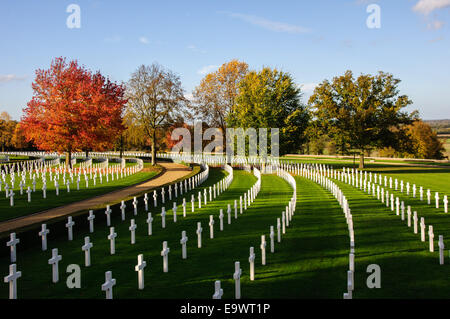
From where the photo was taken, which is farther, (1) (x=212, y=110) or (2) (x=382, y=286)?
(1) (x=212, y=110)

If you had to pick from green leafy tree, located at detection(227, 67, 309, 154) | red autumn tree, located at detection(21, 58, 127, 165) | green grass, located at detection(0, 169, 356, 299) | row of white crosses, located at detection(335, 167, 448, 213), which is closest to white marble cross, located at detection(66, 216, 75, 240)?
green grass, located at detection(0, 169, 356, 299)

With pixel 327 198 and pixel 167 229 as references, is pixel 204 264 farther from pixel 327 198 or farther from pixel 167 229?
pixel 327 198

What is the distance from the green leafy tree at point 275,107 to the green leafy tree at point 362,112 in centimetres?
383

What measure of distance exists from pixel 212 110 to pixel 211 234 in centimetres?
5155

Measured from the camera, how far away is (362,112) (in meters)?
50.7

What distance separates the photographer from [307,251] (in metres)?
12.7

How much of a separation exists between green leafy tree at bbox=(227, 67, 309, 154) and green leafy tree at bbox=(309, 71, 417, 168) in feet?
12.6

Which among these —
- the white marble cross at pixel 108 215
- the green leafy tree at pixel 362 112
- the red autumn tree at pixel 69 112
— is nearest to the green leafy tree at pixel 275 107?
the green leafy tree at pixel 362 112

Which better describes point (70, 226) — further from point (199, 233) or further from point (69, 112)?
point (69, 112)

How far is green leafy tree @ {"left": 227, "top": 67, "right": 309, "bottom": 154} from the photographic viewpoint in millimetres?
47594

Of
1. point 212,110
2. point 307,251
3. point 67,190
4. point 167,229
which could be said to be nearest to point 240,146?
point 212,110

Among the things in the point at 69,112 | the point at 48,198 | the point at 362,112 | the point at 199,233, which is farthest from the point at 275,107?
the point at 199,233

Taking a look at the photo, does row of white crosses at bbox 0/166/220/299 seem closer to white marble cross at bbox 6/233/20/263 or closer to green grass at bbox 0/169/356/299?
white marble cross at bbox 6/233/20/263
